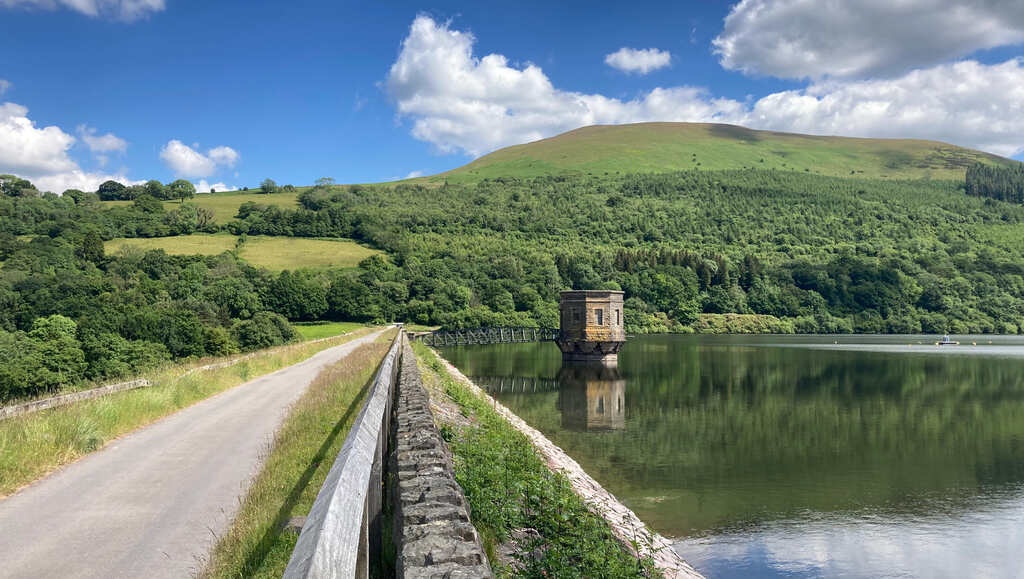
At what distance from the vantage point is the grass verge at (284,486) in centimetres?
616

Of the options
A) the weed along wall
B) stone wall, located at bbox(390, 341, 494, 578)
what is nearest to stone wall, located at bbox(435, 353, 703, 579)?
stone wall, located at bbox(390, 341, 494, 578)

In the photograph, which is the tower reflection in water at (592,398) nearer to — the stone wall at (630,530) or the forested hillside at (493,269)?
the stone wall at (630,530)

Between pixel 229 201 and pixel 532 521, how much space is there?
17118 cm

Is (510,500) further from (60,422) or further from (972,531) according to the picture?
(972,531)

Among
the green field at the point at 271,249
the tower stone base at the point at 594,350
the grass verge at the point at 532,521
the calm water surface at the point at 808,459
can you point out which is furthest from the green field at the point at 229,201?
the grass verge at the point at 532,521

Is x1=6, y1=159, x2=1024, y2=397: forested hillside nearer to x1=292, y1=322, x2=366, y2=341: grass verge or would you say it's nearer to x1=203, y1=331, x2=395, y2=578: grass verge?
x1=292, y1=322, x2=366, y2=341: grass verge

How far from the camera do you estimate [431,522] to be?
14.7ft

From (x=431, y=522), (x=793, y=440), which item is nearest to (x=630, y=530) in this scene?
(x=431, y=522)

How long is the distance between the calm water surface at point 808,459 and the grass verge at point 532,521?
4.98m

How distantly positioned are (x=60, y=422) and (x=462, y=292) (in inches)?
3679

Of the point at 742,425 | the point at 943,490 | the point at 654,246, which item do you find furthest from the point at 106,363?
the point at 654,246

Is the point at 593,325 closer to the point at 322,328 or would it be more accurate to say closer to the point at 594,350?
the point at 594,350

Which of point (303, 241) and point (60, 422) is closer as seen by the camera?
point (60, 422)

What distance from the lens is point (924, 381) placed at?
4681cm
